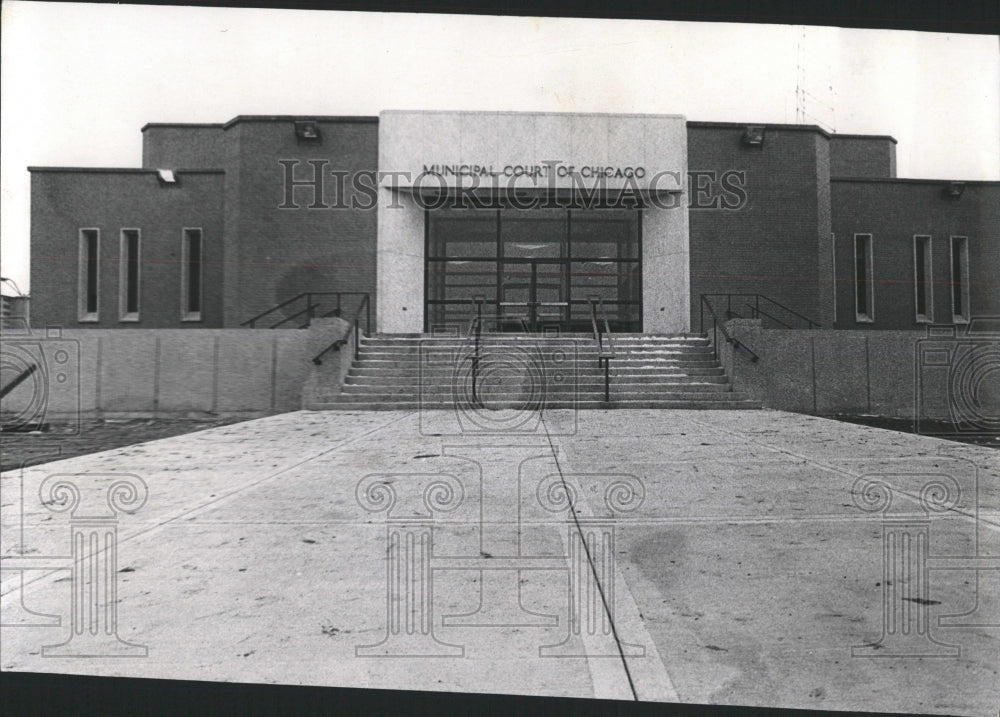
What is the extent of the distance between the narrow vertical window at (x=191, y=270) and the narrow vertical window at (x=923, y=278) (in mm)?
16858

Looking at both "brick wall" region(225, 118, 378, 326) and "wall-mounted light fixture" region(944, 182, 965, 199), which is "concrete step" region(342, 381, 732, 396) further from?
"brick wall" region(225, 118, 378, 326)

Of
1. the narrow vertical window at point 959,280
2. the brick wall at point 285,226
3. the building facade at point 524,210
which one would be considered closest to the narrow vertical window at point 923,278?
the building facade at point 524,210

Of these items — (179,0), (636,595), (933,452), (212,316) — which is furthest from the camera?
(212,316)

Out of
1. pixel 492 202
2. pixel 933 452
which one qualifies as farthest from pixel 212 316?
pixel 933 452

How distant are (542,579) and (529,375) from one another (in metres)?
8.57

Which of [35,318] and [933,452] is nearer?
[35,318]

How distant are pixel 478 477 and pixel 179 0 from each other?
3.65 metres

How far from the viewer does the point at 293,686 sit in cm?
184

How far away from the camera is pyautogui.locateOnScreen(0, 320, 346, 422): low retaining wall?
25.3 ft

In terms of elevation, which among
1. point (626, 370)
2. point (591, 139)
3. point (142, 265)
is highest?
point (591, 139)

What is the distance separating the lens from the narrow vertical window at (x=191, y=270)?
44.2 feet

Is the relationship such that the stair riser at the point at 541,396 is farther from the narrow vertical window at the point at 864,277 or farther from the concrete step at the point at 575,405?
the narrow vertical window at the point at 864,277

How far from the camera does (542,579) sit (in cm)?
266

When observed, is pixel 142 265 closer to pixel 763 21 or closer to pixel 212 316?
pixel 212 316
